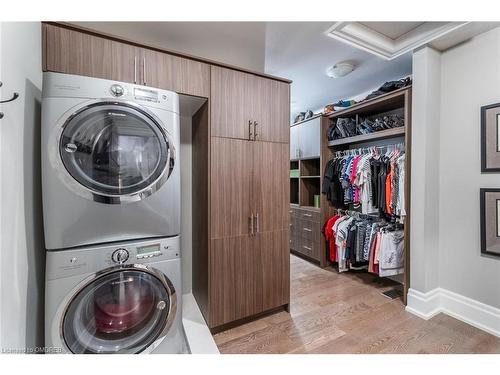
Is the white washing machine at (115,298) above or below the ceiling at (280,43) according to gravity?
below

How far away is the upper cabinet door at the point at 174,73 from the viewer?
1450 millimetres

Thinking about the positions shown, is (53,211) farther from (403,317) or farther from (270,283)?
(403,317)

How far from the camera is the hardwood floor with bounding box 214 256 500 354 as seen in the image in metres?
1.61

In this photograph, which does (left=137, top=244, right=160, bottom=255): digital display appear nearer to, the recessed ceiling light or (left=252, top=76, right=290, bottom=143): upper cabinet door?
(left=252, top=76, right=290, bottom=143): upper cabinet door

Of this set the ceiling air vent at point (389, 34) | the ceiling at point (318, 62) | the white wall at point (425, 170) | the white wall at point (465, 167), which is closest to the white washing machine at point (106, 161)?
the ceiling at point (318, 62)

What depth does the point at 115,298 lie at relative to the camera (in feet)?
3.99

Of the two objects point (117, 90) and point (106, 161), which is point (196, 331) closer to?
point (106, 161)

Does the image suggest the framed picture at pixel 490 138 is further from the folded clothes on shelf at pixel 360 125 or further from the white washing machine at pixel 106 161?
the white washing machine at pixel 106 161

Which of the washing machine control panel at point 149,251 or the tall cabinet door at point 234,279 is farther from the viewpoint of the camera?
the tall cabinet door at point 234,279

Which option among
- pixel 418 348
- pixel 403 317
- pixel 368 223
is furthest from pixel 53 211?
pixel 368 223

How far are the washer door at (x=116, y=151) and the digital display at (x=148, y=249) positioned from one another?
28cm

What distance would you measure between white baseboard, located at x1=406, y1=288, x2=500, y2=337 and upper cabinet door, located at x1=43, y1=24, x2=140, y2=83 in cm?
295
